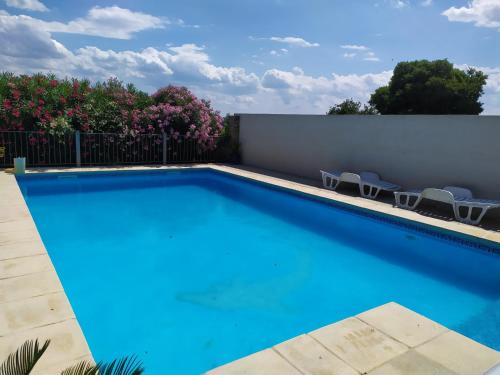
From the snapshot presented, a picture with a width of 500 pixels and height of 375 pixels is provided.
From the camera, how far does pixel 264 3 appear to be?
10.3m

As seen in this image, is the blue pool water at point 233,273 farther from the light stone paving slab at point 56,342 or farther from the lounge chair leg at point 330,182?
the lounge chair leg at point 330,182

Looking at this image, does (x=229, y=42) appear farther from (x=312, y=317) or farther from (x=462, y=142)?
(x=312, y=317)

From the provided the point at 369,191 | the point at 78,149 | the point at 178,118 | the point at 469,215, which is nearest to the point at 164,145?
the point at 178,118

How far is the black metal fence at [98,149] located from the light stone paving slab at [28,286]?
302 inches

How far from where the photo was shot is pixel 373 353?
8.65 feet

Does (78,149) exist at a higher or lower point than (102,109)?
lower

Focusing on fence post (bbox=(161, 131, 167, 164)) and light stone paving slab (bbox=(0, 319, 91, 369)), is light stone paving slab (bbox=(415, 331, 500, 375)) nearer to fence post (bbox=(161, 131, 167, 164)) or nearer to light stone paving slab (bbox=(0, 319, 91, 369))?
light stone paving slab (bbox=(0, 319, 91, 369))

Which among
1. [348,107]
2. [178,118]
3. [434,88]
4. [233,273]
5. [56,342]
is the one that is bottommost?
[233,273]

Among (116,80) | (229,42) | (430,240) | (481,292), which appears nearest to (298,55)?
(229,42)

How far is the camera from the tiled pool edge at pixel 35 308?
7.98 ft

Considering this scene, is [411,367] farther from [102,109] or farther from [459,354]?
[102,109]

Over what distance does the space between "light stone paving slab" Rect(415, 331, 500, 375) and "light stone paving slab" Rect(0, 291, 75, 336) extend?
2.76 m

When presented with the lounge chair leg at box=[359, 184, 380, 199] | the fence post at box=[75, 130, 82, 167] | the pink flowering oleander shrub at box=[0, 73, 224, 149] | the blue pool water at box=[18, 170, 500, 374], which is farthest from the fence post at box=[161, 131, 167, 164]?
the lounge chair leg at box=[359, 184, 380, 199]

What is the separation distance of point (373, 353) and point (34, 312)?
8.63 feet
